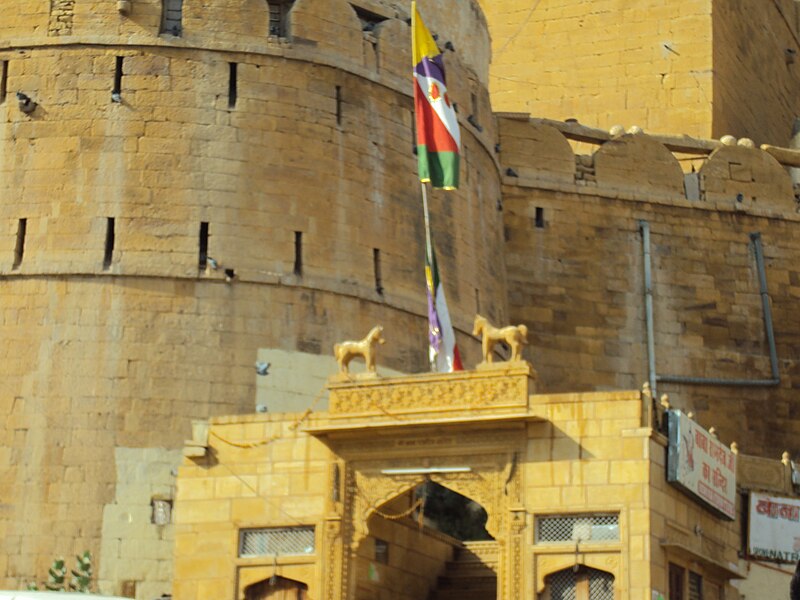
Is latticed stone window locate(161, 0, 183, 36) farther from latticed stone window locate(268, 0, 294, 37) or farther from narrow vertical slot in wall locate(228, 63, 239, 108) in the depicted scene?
latticed stone window locate(268, 0, 294, 37)

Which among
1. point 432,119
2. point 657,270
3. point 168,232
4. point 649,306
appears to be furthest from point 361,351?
point 657,270

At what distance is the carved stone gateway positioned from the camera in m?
17.1

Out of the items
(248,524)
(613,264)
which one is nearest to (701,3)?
(613,264)

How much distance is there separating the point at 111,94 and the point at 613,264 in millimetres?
8105

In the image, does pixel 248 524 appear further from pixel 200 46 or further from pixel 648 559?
pixel 200 46

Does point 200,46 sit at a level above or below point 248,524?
above

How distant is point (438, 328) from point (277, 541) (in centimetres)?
333

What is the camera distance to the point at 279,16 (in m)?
22.4

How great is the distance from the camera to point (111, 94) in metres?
21.4

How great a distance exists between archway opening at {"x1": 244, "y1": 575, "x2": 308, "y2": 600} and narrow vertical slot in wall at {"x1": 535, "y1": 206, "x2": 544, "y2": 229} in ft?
30.9

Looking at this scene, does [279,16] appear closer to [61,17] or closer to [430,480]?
[61,17]

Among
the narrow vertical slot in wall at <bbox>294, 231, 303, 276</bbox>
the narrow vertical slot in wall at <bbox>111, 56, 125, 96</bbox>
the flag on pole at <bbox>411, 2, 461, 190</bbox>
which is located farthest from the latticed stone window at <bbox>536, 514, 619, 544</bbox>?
the narrow vertical slot in wall at <bbox>111, 56, 125, 96</bbox>

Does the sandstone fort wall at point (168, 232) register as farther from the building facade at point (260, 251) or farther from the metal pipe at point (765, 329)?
the metal pipe at point (765, 329)

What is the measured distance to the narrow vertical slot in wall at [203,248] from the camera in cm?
2094
